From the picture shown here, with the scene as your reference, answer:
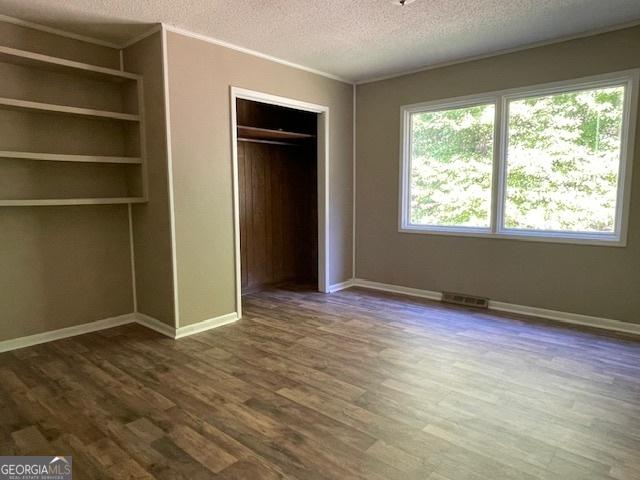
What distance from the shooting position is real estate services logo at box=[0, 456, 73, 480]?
1.82 m

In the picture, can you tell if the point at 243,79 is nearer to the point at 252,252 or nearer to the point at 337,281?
the point at 252,252

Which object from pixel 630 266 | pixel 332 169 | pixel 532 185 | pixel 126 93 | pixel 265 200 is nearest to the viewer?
pixel 630 266

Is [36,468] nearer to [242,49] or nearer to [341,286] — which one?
[242,49]

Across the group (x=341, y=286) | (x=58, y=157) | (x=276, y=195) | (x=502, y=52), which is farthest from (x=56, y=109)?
(x=502, y=52)

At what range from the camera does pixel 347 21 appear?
321 centimetres

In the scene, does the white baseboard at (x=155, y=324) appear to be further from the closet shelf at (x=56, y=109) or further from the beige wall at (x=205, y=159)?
the closet shelf at (x=56, y=109)

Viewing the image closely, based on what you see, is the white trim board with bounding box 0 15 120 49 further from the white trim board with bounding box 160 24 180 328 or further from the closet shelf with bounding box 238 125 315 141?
the closet shelf with bounding box 238 125 315 141

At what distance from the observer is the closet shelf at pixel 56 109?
2.89m

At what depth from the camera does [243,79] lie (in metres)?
3.88

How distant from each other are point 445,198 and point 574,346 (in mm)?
1991

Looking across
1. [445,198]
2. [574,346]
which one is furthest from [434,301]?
[574,346]

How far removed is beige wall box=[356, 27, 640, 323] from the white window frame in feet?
0.20

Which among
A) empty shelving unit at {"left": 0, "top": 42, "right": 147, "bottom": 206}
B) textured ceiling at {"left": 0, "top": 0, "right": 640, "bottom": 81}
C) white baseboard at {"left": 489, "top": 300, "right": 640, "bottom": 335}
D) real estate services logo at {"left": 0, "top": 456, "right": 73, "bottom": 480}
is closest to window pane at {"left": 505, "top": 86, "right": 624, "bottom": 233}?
textured ceiling at {"left": 0, "top": 0, "right": 640, "bottom": 81}

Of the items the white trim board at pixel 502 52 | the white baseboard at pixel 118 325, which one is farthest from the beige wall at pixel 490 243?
the white baseboard at pixel 118 325
